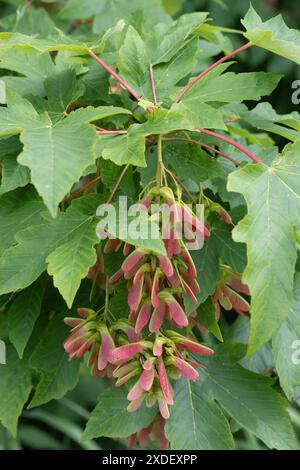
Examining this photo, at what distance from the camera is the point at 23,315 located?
1003mm

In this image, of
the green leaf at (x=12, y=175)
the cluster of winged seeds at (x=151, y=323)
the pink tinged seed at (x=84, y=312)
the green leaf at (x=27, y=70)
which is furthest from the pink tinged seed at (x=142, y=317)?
the green leaf at (x=27, y=70)

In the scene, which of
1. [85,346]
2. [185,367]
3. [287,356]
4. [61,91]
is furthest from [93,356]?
[61,91]

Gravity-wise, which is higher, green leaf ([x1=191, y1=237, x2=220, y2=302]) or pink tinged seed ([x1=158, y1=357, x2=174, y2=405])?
green leaf ([x1=191, y1=237, x2=220, y2=302])

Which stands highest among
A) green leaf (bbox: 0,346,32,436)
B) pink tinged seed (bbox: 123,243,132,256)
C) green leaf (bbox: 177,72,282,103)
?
green leaf (bbox: 177,72,282,103)

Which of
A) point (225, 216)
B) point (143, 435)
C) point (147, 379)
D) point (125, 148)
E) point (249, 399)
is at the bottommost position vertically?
point (143, 435)

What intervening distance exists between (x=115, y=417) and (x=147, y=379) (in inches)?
6.8

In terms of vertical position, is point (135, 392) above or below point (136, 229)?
below

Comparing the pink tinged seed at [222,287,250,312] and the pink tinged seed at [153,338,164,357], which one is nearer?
the pink tinged seed at [153,338,164,357]

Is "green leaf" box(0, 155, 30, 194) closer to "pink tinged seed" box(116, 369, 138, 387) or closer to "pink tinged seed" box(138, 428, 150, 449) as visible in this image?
"pink tinged seed" box(116, 369, 138, 387)

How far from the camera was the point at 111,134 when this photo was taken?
945 millimetres

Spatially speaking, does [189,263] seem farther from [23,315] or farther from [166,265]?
[23,315]

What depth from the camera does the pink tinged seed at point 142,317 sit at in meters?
0.90

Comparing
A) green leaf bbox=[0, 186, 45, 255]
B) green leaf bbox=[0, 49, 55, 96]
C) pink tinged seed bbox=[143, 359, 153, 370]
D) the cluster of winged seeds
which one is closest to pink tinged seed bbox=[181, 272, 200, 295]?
the cluster of winged seeds

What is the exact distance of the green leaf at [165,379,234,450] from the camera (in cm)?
97
